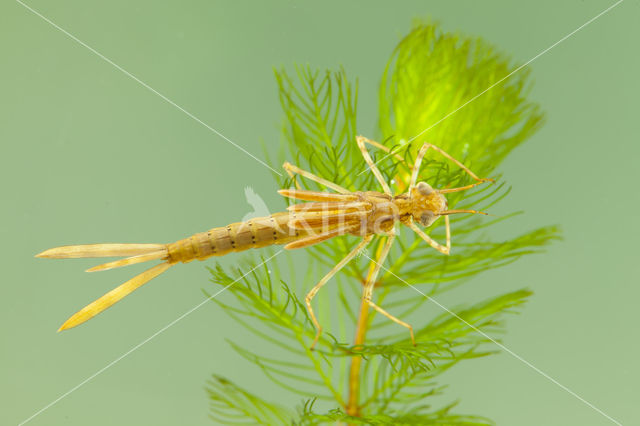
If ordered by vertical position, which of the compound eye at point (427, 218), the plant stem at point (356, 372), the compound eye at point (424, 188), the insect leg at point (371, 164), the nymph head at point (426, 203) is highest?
the insect leg at point (371, 164)

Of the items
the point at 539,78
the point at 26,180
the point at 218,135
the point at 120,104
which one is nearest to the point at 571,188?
the point at 539,78

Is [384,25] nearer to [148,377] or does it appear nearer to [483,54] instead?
[483,54]

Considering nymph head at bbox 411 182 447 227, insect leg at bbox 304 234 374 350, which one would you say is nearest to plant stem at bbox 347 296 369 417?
insect leg at bbox 304 234 374 350

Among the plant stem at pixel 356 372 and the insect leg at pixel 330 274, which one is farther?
the insect leg at pixel 330 274

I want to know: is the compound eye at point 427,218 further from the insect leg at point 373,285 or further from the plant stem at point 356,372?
the plant stem at point 356,372

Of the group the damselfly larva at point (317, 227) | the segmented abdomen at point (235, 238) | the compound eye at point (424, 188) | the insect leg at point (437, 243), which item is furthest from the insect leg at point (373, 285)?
the segmented abdomen at point (235, 238)

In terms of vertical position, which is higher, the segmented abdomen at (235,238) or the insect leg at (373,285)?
the segmented abdomen at (235,238)
